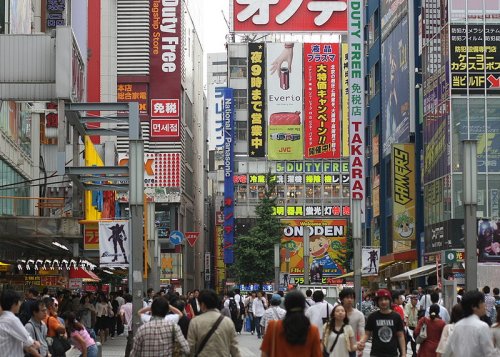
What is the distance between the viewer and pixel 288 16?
104312mm

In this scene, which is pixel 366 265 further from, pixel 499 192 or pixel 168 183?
pixel 168 183

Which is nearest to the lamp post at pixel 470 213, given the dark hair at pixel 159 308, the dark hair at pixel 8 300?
the dark hair at pixel 159 308

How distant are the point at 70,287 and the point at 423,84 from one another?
81.7 ft

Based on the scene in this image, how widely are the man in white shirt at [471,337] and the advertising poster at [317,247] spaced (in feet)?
281

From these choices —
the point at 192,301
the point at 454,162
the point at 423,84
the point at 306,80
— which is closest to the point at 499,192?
the point at 454,162

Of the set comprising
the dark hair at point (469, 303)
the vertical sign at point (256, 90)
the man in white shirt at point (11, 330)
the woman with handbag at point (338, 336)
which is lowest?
the woman with handbag at point (338, 336)

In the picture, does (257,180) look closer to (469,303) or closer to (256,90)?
(256,90)

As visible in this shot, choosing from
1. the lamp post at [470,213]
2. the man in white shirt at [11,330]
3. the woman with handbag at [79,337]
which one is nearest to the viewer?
the man in white shirt at [11,330]

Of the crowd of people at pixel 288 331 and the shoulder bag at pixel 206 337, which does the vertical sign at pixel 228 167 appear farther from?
the shoulder bag at pixel 206 337

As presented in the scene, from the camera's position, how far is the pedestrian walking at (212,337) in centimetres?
1241

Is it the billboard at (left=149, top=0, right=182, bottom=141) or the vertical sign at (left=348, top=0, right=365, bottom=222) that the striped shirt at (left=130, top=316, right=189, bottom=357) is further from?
the billboard at (left=149, top=0, right=182, bottom=141)

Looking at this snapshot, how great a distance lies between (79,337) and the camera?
17719 mm

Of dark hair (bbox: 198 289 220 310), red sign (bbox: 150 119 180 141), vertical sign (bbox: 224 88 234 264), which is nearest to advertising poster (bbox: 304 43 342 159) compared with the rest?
vertical sign (bbox: 224 88 234 264)

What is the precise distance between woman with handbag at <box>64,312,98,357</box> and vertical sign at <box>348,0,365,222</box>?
33.2 meters
